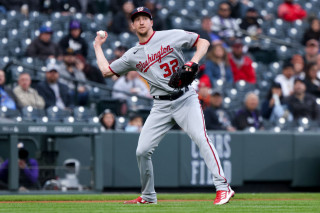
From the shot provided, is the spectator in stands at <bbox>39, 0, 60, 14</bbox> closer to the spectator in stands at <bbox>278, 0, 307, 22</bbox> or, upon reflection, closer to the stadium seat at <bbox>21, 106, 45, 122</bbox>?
the stadium seat at <bbox>21, 106, 45, 122</bbox>

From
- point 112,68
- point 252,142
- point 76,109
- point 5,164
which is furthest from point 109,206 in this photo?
point 252,142

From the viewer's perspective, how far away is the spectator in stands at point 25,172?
896cm

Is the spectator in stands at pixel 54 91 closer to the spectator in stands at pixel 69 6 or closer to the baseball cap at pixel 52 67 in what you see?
the baseball cap at pixel 52 67

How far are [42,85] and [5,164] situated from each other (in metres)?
1.70

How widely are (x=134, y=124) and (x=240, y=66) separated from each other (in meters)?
3.04

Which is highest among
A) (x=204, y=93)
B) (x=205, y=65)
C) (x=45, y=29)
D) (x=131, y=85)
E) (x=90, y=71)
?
(x=45, y=29)

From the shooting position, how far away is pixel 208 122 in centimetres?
1084

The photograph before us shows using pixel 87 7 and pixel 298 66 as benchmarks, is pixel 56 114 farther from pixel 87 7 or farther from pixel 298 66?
pixel 298 66

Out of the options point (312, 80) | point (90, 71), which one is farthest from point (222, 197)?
point (312, 80)

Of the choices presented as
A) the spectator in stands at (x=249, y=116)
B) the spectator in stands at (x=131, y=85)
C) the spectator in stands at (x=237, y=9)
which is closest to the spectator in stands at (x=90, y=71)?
the spectator in stands at (x=131, y=85)

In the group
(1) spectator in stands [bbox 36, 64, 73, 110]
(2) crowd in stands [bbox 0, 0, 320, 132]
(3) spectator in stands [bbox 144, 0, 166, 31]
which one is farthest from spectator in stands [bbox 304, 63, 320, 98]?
(1) spectator in stands [bbox 36, 64, 73, 110]

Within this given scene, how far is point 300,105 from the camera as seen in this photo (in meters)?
11.9

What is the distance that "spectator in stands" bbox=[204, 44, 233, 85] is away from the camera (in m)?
12.2

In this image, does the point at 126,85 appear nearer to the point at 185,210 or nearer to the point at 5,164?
the point at 5,164
